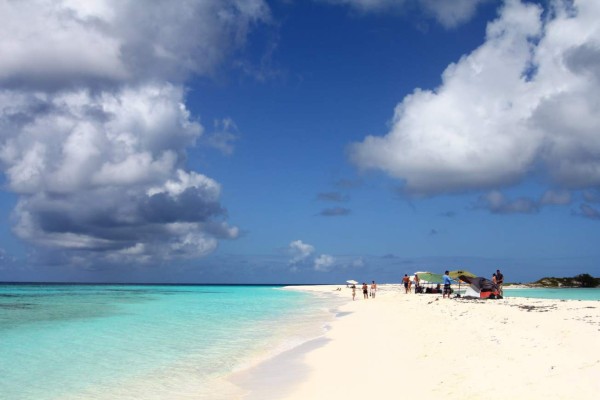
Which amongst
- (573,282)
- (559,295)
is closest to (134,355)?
(559,295)

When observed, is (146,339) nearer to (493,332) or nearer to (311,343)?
(311,343)

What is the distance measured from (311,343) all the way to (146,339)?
758cm

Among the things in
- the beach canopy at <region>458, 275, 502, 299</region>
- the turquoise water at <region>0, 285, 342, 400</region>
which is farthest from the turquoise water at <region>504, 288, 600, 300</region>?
the turquoise water at <region>0, 285, 342, 400</region>

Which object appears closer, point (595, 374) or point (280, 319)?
point (595, 374)

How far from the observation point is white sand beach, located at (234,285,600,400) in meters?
9.13

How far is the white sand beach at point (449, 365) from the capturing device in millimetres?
9133

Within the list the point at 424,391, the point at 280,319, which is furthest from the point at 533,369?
the point at 280,319

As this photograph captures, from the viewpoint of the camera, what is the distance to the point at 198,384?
12.4 m

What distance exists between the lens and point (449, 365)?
38.0ft

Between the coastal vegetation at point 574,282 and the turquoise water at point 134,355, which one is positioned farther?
the coastal vegetation at point 574,282

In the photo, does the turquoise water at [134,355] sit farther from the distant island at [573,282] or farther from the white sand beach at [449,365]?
the distant island at [573,282]

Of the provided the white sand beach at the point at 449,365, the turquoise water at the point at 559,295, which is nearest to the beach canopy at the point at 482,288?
the turquoise water at the point at 559,295

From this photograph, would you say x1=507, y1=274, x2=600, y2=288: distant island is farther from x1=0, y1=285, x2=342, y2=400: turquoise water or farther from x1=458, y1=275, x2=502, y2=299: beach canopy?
x1=0, y1=285, x2=342, y2=400: turquoise water

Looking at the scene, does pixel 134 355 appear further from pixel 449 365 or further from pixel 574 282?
pixel 574 282
